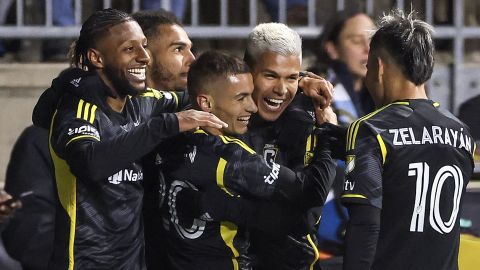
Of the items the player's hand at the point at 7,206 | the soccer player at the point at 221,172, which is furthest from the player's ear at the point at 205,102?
the player's hand at the point at 7,206

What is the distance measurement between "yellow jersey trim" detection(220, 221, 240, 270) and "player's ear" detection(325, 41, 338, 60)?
244cm

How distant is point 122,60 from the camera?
544cm

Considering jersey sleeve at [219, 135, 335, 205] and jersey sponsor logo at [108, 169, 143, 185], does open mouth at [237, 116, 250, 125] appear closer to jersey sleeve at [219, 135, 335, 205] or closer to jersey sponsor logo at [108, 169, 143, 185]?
jersey sleeve at [219, 135, 335, 205]

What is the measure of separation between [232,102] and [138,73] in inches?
15.4

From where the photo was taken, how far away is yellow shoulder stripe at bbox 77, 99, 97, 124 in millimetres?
5289

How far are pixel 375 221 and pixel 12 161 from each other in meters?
2.63

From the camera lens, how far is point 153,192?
559cm

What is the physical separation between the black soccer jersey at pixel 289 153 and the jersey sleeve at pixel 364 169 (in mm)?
586

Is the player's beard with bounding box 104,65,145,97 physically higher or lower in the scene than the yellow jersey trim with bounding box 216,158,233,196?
higher

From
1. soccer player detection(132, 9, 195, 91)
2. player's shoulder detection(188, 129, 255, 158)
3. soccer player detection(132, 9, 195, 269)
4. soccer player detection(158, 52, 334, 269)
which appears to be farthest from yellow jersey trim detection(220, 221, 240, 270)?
soccer player detection(132, 9, 195, 91)

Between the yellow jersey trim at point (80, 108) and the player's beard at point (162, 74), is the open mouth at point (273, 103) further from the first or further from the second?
the yellow jersey trim at point (80, 108)

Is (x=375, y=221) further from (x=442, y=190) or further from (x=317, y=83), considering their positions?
(x=317, y=83)

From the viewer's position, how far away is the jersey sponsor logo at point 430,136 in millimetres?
5012

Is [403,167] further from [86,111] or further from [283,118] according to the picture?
[86,111]
